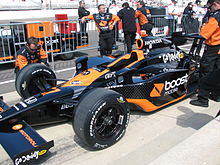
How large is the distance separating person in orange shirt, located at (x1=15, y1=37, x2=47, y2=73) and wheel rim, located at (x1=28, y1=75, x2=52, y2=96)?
74 cm

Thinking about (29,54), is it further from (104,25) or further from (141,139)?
(141,139)

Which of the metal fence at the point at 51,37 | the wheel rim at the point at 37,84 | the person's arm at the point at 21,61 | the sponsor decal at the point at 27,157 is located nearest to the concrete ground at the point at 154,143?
the sponsor decal at the point at 27,157

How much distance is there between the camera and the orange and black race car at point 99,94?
2900 millimetres

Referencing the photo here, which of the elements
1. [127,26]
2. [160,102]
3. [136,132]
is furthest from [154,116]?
[127,26]

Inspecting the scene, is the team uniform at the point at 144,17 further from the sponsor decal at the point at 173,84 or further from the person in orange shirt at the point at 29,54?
the sponsor decal at the point at 173,84

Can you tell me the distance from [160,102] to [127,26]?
436 cm

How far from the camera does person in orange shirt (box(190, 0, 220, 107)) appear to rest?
390cm

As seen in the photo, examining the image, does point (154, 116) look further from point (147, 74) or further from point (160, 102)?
point (147, 74)

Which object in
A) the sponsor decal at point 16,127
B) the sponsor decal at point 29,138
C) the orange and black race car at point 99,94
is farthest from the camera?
the sponsor decal at point 16,127

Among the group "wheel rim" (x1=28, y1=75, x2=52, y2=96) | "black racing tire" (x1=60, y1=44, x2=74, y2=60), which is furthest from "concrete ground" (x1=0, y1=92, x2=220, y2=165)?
"black racing tire" (x1=60, y1=44, x2=74, y2=60)

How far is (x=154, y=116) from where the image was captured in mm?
4082

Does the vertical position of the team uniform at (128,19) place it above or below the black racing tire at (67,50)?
above

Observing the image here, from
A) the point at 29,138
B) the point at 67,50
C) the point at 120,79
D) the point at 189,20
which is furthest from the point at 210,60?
the point at 189,20

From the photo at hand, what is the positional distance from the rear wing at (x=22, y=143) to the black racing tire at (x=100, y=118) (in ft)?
1.34
